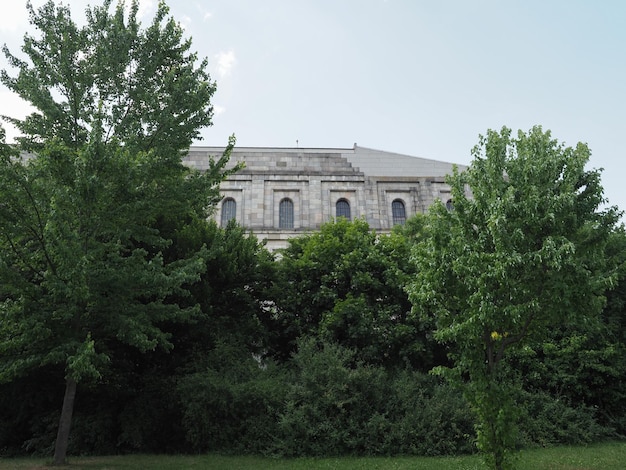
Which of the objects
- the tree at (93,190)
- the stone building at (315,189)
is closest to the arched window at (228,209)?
the stone building at (315,189)

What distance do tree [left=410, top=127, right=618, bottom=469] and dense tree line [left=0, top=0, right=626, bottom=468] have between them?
5 centimetres

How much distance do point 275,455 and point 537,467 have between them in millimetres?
7046

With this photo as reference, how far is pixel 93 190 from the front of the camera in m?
10.7

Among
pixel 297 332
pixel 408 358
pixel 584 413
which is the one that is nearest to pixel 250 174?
pixel 297 332

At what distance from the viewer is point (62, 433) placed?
11336mm

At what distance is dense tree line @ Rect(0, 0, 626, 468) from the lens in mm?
9742

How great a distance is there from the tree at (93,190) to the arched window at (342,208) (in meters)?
16.7

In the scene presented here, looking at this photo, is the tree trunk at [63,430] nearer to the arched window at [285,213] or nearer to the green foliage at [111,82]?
the green foliage at [111,82]

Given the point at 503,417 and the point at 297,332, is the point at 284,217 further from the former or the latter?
the point at 503,417

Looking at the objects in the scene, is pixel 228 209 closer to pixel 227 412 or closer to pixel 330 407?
pixel 227 412

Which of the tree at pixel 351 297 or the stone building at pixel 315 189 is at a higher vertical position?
the stone building at pixel 315 189

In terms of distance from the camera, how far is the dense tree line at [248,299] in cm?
974

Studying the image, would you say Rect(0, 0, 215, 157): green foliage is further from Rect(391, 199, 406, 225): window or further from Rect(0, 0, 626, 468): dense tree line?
Rect(391, 199, 406, 225): window

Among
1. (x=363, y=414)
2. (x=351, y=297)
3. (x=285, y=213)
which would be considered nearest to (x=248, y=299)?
(x=351, y=297)
